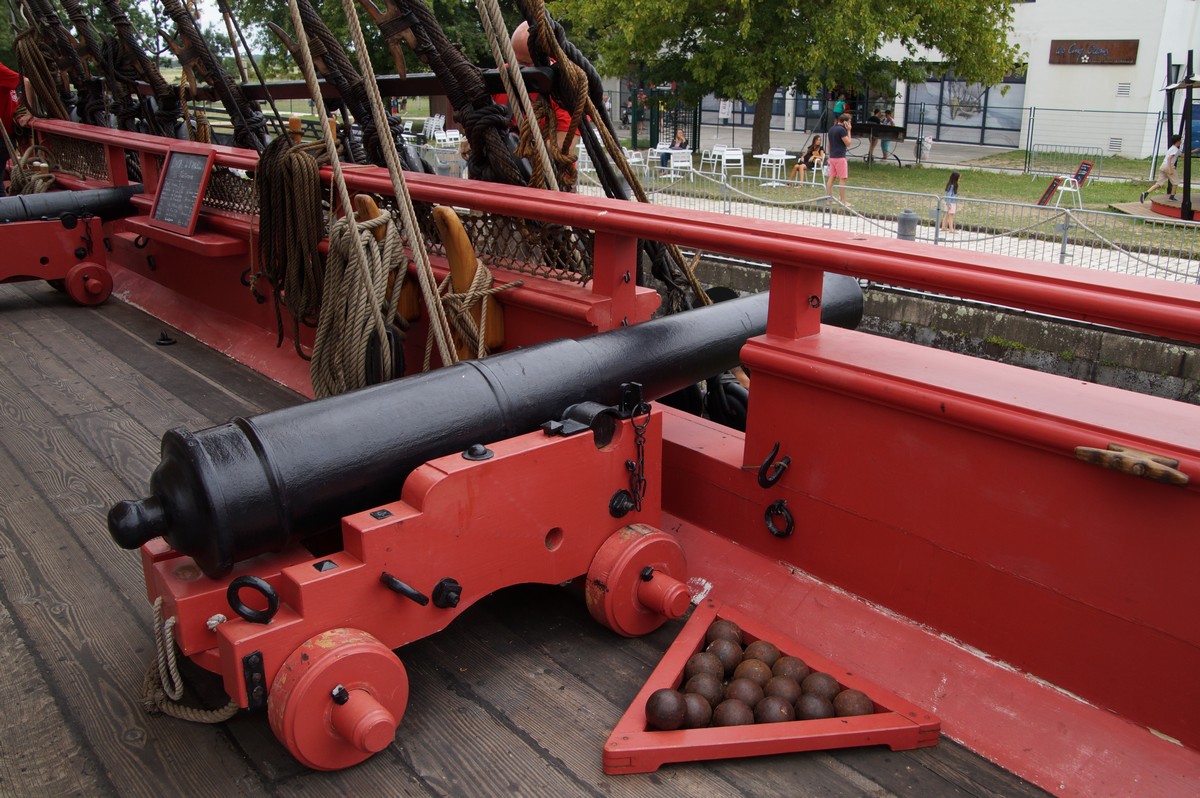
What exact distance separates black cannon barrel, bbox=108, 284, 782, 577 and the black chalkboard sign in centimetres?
337

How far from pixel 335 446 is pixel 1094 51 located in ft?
93.4

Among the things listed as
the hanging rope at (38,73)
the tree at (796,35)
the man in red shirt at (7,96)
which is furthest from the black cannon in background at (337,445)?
the tree at (796,35)

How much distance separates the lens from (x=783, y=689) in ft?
6.93

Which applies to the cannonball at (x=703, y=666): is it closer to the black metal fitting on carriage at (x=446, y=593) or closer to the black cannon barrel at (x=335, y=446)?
the black metal fitting on carriage at (x=446, y=593)

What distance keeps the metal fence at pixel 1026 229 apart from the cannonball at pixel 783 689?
263 inches

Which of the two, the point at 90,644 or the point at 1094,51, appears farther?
the point at 1094,51

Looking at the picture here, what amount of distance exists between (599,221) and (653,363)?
0.48 m

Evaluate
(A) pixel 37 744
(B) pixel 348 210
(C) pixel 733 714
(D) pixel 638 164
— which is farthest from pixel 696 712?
(D) pixel 638 164

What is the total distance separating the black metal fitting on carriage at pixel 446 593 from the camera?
2.08 metres

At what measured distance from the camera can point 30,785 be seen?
1944mm

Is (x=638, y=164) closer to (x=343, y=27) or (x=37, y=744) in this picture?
(x=343, y=27)

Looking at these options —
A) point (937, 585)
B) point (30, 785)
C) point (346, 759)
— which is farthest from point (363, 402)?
point (937, 585)

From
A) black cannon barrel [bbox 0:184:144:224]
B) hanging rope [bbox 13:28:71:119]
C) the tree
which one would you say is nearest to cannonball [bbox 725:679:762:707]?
black cannon barrel [bbox 0:184:144:224]

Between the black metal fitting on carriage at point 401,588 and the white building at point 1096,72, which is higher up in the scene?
the white building at point 1096,72
